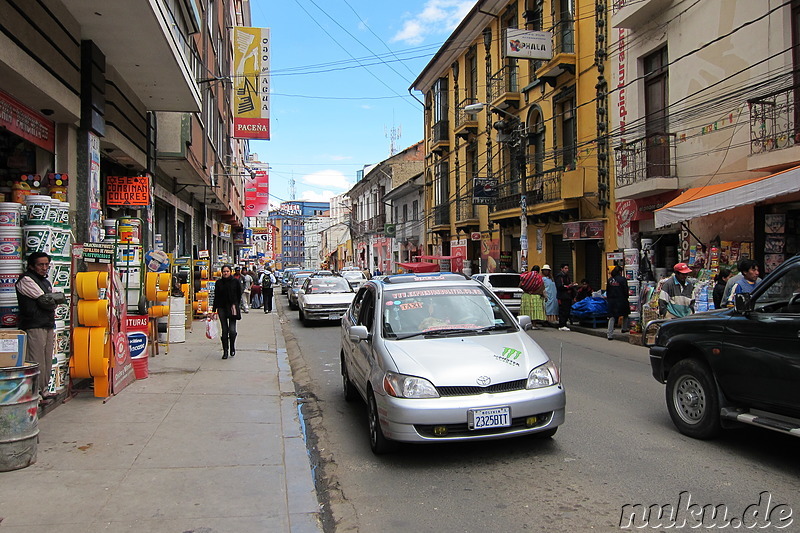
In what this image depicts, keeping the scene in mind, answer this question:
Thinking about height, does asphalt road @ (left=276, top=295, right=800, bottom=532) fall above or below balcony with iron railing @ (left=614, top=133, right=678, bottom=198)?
below

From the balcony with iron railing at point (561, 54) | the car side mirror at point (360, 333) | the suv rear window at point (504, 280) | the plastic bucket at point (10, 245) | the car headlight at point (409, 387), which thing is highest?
the balcony with iron railing at point (561, 54)

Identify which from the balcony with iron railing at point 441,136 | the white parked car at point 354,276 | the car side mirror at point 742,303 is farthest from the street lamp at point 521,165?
the car side mirror at point 742,303

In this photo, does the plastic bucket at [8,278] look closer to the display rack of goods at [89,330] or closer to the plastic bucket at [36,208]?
the plastic bucket at [36,208]

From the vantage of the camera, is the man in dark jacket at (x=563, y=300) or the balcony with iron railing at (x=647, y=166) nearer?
the balcony with iron railing at (x=647, y=166)

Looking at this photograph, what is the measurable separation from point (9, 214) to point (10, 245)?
339 millimetres

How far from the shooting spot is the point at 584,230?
770 inches

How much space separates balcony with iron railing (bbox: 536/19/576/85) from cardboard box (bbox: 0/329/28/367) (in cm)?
1871

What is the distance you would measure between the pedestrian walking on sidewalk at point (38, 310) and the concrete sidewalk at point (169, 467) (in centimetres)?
73

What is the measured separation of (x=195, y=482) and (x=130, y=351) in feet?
15.1

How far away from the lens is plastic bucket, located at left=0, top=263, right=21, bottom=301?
6387 millimetres

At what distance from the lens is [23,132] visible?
7.23m

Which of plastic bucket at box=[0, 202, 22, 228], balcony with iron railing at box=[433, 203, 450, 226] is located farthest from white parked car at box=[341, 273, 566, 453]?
balcony with iron railing at box=[433, 203, 450, 226]

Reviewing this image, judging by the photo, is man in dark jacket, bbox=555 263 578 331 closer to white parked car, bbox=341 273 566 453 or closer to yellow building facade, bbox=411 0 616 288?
yellow building facade, bbox=411 0 616 288

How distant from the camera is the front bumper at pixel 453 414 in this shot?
199 inches
